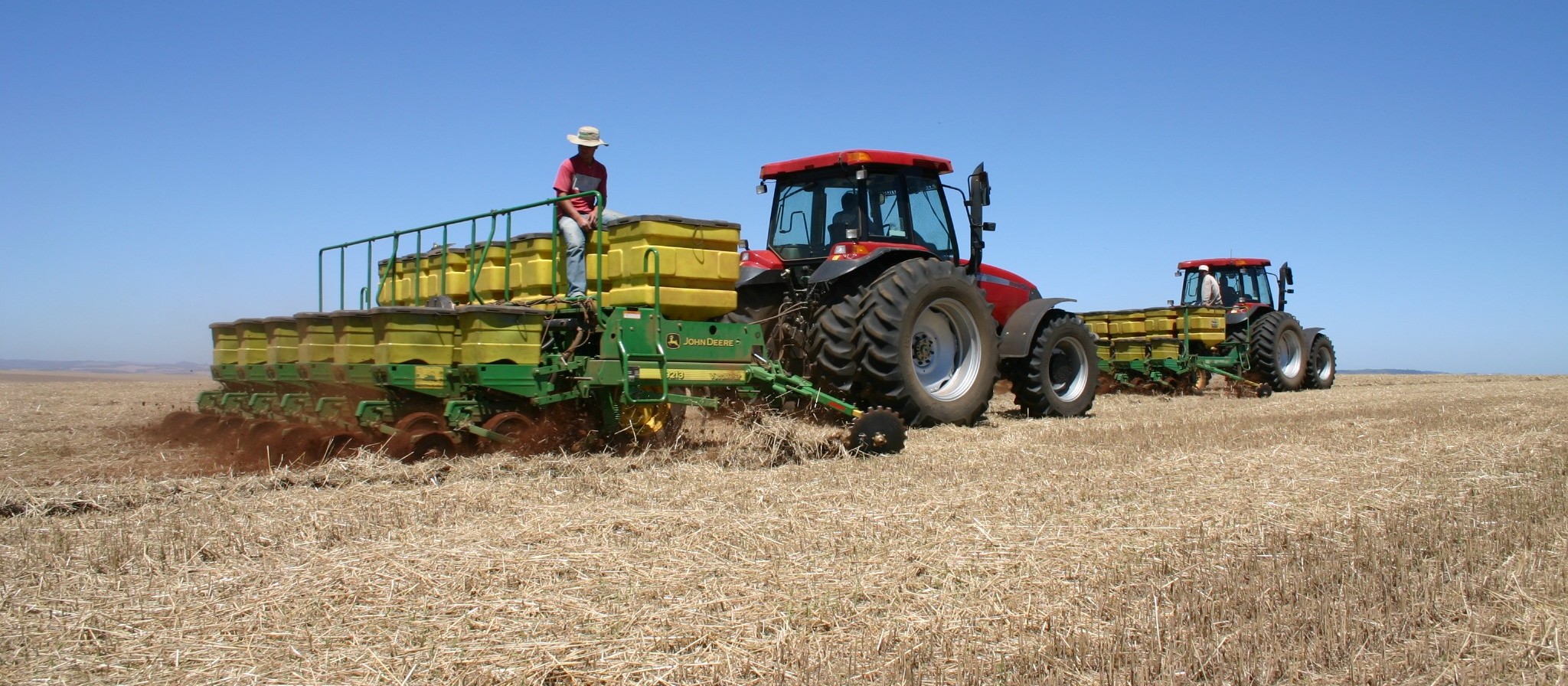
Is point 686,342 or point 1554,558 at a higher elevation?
point 686,342

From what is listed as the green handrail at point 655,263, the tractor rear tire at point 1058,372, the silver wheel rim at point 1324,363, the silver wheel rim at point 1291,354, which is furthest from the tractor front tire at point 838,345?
the silver wheel rim at point 1324,363

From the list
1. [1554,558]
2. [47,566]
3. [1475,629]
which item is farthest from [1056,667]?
[47,566]

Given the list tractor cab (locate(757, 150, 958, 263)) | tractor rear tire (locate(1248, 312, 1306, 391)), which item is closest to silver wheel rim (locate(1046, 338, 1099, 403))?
tractor cab (locate(757, 150, 958, 263))

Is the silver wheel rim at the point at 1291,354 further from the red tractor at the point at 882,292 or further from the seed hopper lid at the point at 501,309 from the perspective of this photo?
the seed hopper lid at the point at 501,309

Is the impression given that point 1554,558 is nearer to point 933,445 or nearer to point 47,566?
point 933,445

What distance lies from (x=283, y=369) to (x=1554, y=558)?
7332mm

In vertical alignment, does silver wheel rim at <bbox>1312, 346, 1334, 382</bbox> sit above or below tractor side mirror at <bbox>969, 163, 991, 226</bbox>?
below

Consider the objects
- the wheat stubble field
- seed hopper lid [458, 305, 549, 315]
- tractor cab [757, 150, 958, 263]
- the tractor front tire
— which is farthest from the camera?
tractor cab [757, 150, 958, 263]

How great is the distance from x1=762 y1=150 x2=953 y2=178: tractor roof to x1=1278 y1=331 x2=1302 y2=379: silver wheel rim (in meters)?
9.99

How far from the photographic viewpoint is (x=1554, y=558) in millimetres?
4070

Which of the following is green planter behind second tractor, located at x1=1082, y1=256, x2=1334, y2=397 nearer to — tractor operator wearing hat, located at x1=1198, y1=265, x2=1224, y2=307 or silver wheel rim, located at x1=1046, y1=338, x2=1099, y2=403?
tractor operator wearing hat, located at x1=1198, y1=265, x2=1224, y2=307

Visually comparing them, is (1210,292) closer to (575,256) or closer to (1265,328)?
(1265,328)

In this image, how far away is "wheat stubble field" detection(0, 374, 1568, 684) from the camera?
294cm

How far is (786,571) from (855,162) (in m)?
5.69
